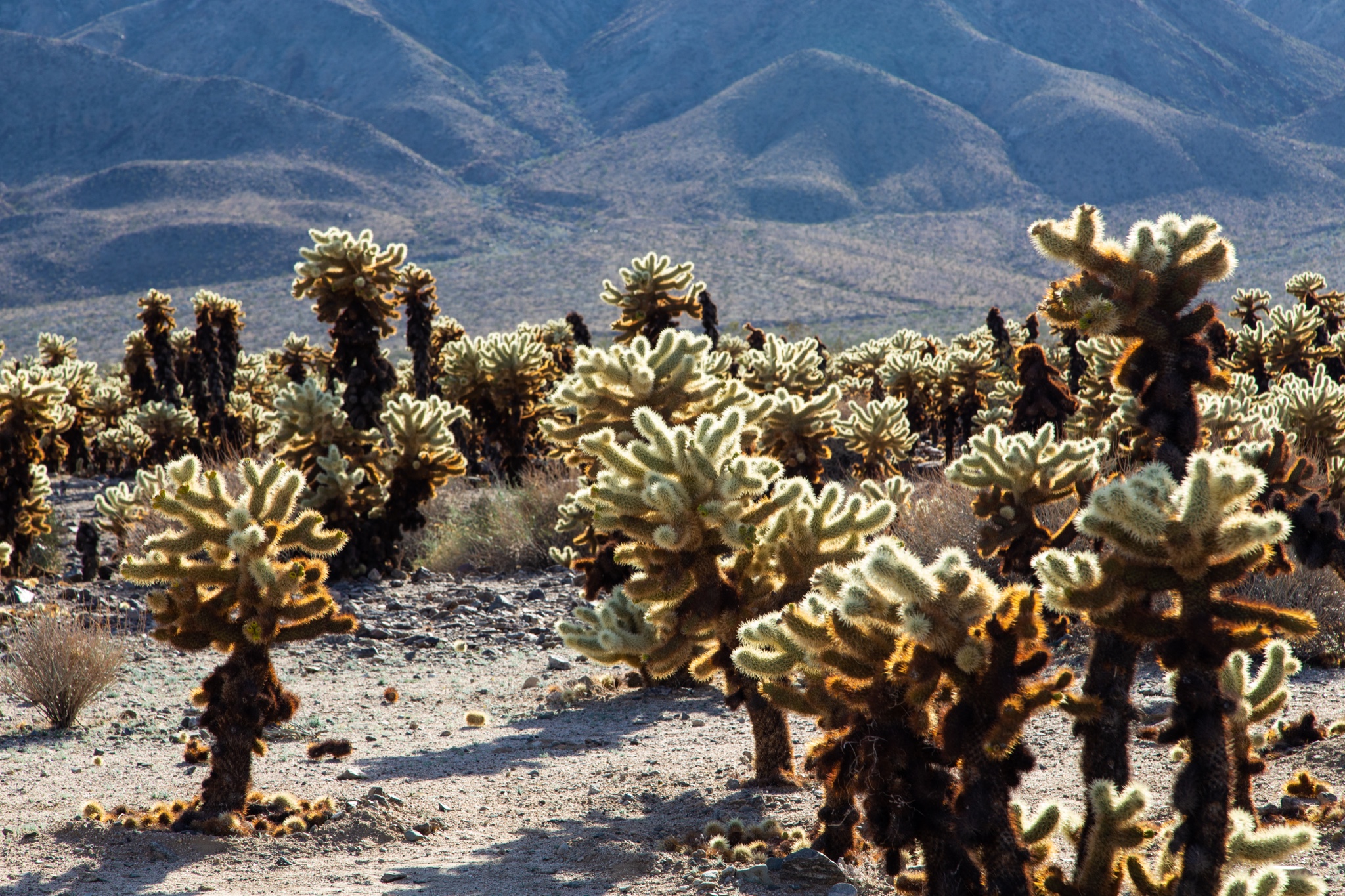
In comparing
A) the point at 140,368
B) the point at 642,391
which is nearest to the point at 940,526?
the point at 642,391

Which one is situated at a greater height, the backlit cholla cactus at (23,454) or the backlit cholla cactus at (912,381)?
the backlit cholla cactus at (912,381)

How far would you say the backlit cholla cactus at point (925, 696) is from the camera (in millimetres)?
3115

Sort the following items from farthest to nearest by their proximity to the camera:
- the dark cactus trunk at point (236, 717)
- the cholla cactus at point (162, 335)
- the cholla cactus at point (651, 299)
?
the cholla cactus at point (162, 335) < the cholla cactus at point (651, 299) < the dark cactus trunk at point (236, 717)

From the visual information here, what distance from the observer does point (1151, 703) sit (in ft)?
19.9

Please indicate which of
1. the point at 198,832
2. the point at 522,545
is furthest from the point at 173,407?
the point at 198,832

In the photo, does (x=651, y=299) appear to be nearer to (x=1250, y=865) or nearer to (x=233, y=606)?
(x=233, y=606)

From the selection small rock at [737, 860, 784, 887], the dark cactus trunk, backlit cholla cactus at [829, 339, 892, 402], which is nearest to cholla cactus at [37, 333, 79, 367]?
backlit cholla cactus at [829, 339, 892, 402]

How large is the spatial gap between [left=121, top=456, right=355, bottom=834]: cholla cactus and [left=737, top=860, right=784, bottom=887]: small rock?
1873 mm

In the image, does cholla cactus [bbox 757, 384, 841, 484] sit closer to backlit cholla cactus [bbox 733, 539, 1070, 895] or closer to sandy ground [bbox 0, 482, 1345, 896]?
sandy ground [bbox 0, 482, 1345, 896]

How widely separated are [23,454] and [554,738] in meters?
7.87

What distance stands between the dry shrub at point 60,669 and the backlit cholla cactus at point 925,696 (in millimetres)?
4577

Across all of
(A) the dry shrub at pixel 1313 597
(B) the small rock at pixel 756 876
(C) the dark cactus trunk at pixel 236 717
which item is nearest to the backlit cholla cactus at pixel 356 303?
(C) the dark cactus trunk at pixel 236 717

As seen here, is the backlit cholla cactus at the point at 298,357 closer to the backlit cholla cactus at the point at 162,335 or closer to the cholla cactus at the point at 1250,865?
the backlit cholla cactus at the point at 162,335

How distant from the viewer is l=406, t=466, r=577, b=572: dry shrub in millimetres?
11617
